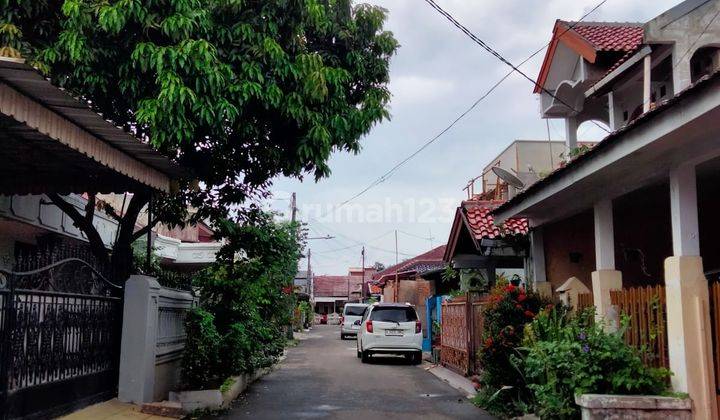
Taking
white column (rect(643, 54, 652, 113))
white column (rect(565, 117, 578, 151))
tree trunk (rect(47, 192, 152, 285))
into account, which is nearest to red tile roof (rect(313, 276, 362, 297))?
white column (rect(565, 117, 578, 151))

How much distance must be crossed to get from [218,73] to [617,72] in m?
7.69

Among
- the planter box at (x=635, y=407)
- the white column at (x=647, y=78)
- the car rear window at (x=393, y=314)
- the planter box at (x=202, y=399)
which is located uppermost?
the white column at (x=647, y=78)

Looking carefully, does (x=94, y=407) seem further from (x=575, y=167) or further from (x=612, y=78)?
(x=612, y=78)

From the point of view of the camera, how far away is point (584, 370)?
273 inches

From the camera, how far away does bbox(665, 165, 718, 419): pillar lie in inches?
256

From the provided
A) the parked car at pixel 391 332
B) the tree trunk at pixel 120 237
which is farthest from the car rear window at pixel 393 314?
the tree trunk at pixel 120 237

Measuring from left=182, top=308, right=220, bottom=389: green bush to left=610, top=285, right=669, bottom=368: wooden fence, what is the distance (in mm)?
5817

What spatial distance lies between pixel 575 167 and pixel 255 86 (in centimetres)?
444

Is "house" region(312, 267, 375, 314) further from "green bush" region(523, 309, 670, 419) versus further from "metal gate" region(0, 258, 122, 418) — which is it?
"green bush" region(523, 309, 670, 419)

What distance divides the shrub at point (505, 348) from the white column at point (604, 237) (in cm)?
170

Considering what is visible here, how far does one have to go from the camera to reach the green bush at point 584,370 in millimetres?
6793

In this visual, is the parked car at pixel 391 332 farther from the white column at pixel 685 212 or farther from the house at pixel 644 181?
the white column at pixel 685 212

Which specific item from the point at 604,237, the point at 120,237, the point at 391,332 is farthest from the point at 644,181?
the point at 391,332

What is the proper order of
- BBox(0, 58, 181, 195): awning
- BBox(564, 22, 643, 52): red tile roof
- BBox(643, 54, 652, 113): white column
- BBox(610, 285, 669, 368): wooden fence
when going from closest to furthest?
BBox(0, 58, 181, 195): awning, BBox(610, 285, 669, 368): wooden fence, BBox(643, 54, 652, 113): white column, BBox(564, 22, 643, 52): red tile roof
